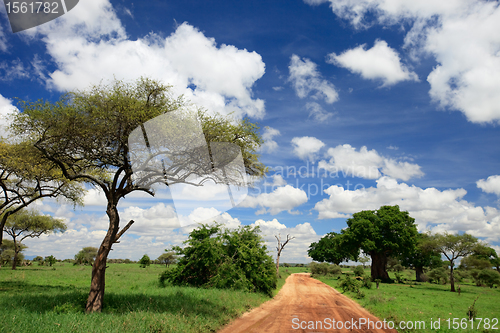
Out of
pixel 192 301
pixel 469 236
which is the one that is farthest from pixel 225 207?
pixel 469 236

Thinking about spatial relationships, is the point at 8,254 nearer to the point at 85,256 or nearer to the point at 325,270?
the point at 85,256

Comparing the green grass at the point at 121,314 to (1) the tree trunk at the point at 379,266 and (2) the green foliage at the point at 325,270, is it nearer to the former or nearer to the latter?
(1) the tree trunk at the point at 379,266

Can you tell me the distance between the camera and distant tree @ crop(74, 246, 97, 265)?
63.0 metres

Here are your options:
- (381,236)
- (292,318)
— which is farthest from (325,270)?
(292,318)

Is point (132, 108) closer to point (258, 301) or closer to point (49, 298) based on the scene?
point (49, 298)

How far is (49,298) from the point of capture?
11.4 m

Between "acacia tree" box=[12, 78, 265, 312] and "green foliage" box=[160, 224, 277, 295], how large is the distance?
29.0 feet

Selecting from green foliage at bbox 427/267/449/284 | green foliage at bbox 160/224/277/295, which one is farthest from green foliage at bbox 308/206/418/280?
green foliage at bbox 160/224/277/295

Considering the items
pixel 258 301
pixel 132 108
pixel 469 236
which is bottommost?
pixel 258 301

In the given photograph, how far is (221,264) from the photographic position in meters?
19.4

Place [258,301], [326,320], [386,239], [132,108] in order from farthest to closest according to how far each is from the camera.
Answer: [386,239]
[258,301]
[326,320]
[132,108]

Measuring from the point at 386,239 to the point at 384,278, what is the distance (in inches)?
242

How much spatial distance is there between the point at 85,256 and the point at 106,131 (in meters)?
68.2

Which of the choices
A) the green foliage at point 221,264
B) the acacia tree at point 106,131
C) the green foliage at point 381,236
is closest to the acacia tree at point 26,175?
the acacia tree at point 106,131
